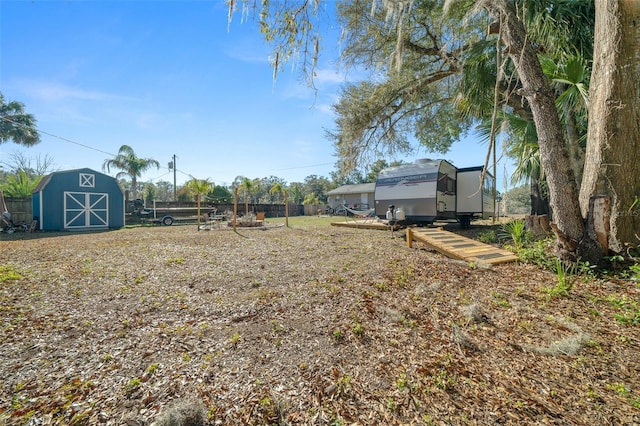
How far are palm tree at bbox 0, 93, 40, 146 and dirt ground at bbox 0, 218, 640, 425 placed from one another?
1152 inches

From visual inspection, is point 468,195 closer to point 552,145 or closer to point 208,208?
point 552,145

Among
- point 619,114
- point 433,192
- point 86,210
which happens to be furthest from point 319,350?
point 86,210

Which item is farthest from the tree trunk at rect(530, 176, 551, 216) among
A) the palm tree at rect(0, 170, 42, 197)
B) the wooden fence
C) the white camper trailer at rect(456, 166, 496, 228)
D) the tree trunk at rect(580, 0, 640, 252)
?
the palm tree at rect(0, 170, 42, 197)

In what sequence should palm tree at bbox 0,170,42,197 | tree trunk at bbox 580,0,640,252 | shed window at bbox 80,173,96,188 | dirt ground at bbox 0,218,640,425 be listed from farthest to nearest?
1. palm tree at bbox 0,170,42,197
2. shed window at bbox 80,173,96,188
3. tree trunk at bbox 580,0,640,252
4. dirt ground at bbox 0,218,640,425

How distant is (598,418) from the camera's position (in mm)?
1470

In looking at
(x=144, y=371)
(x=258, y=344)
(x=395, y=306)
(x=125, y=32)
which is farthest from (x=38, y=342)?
(x=125, y=32)

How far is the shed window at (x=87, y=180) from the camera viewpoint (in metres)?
12.2

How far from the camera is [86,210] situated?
12.3 metres

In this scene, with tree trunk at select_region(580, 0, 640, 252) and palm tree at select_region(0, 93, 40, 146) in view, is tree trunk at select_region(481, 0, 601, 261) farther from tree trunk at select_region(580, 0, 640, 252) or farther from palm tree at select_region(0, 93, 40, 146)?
palm tree at select_region(0, 93, 40, 146)

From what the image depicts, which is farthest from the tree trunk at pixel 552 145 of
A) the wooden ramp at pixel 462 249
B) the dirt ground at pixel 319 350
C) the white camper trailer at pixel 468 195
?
the white camper trailer at pixel 468 195

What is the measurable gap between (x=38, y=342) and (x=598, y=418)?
386 cm

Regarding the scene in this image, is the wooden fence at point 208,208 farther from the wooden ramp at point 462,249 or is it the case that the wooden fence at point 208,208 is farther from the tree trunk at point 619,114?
the tree trunk at point 619,114

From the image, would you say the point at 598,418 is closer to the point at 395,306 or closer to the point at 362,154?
the point at 395,306

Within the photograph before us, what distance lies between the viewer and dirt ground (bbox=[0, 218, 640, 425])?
1552mm
